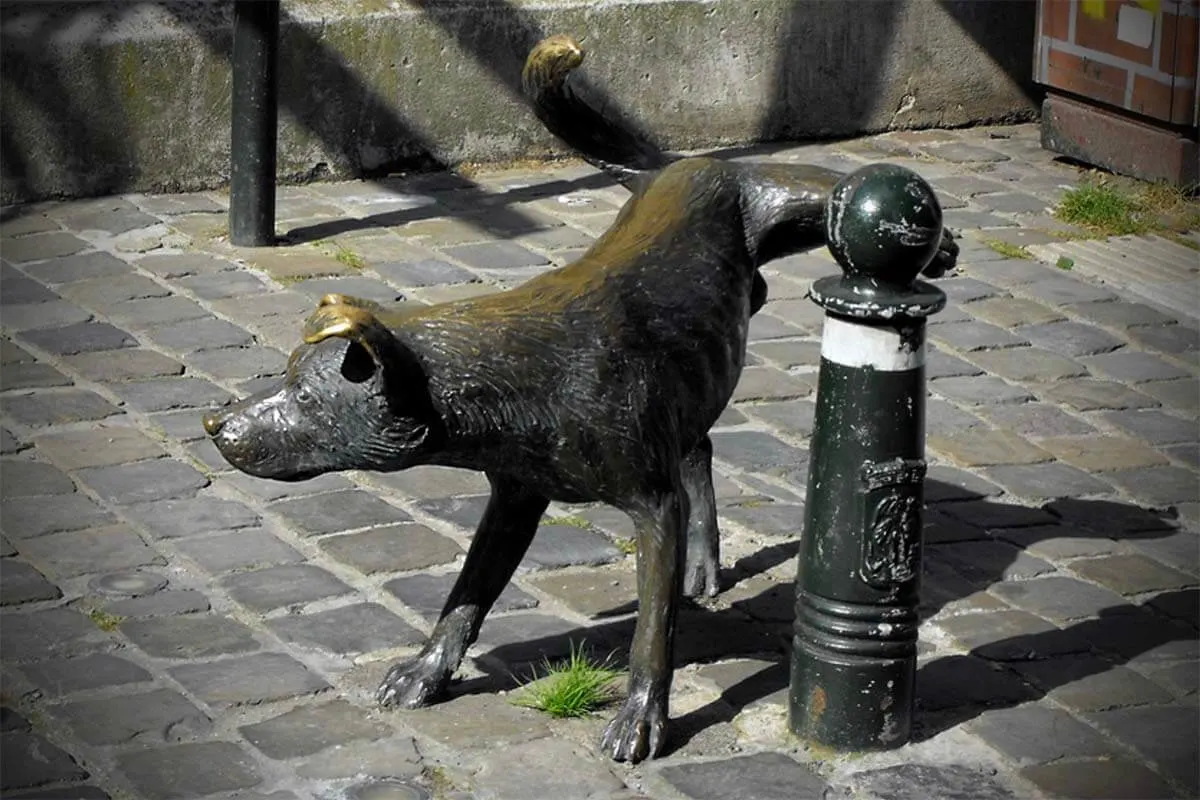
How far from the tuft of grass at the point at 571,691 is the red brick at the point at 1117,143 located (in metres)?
5.47

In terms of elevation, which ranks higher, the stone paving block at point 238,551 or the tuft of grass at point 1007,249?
the stone paving block at point 238,551

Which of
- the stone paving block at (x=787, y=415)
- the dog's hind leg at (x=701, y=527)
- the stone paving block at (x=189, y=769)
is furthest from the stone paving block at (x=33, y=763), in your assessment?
the stone paving block at (x=787, y=415)

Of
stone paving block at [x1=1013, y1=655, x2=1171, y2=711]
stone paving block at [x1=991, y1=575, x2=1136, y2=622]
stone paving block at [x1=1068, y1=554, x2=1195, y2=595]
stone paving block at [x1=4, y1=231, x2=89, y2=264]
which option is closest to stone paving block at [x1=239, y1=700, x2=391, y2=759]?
stone paving block at [x1=1013, y1=655, x2=1171, y2=711]

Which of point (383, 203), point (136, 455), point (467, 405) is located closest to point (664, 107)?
point (383, 203)

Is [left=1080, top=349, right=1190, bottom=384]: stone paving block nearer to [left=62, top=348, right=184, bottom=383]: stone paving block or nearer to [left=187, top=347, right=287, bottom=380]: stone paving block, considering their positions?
[left=187, top=347, right=287, bottom=380]: stone paving block

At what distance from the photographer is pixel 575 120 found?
17.8ft

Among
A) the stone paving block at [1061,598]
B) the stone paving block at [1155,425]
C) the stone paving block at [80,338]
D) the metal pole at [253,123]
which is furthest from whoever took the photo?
the metal pole at [253,123]

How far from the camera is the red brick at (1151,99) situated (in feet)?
30.8

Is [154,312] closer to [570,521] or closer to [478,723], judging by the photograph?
[570,521]

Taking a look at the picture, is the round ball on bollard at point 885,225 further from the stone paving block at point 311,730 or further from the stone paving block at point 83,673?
the stone paving block at point 83,673

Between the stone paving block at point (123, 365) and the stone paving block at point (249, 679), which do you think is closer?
the stone paving block at point (249, 679)

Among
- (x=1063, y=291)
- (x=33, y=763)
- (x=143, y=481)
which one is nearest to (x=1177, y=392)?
(x=1063, y=291)

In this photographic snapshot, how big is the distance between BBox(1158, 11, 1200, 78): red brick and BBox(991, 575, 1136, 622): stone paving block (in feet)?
14.2

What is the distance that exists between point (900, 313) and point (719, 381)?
552mm
